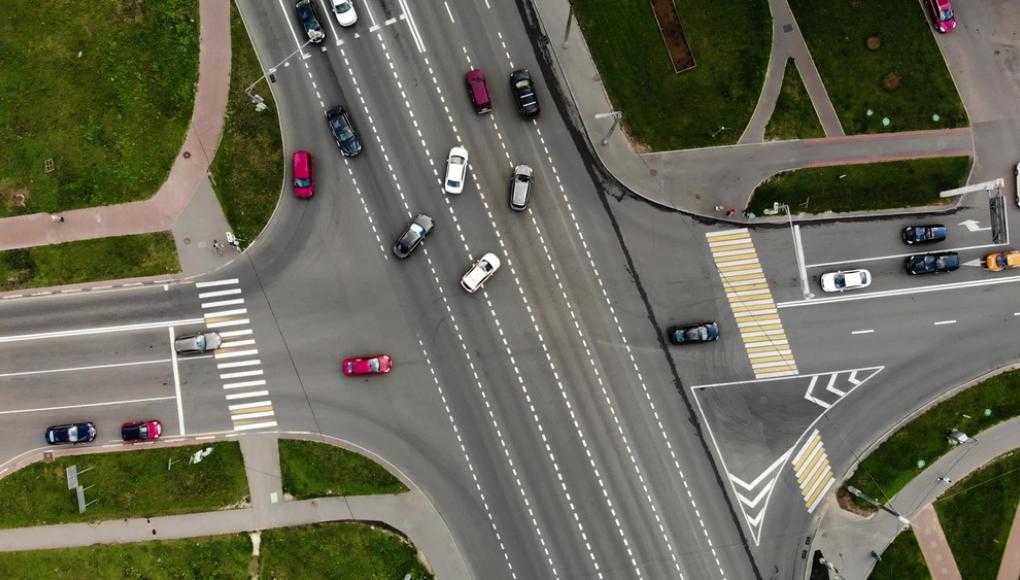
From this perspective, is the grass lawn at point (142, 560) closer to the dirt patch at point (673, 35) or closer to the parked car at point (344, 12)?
the parked car at point (344, 12)

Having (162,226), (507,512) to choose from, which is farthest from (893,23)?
(162,226)

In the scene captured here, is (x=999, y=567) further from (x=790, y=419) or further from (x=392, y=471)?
(x=392, y=471)

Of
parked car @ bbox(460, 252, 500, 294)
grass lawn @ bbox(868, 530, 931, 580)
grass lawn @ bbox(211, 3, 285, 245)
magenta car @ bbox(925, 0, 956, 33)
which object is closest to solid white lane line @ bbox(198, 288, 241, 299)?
grass lawn @ bbox(211, 3, 285, 245)

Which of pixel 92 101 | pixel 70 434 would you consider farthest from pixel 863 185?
pixel 70 434

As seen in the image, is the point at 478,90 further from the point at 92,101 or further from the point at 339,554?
the point at 339,554

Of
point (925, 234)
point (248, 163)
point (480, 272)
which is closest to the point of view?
point (480, 272)

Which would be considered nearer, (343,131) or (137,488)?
(343,131)
